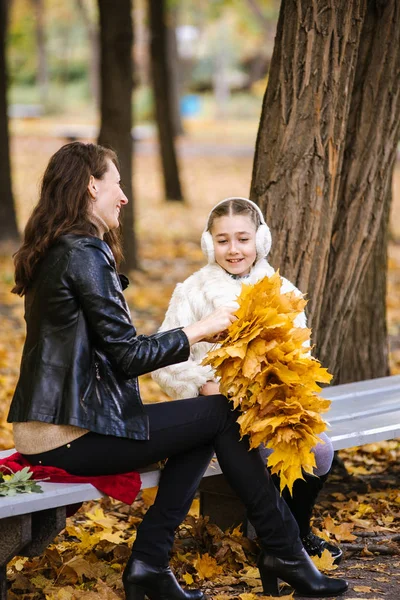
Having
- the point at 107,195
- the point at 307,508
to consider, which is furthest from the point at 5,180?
the point at 307,508

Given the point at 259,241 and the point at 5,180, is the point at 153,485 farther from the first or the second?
the point at 5,180

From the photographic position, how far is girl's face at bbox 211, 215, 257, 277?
13.6 ft

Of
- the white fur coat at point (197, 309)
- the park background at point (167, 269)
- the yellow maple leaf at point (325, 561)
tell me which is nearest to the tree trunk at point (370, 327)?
the park background at point (167, 269)

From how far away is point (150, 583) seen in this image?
351 centimetres

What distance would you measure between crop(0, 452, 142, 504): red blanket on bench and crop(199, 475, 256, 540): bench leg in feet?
2.42

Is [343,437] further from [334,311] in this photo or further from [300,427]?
[334,311]

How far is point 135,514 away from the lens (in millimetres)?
4809

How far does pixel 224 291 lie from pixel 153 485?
924mm

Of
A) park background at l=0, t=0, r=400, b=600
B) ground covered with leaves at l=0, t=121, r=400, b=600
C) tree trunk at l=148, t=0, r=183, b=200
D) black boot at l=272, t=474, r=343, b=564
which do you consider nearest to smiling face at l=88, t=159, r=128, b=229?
park background at l=0, t=0, r=400, b=600

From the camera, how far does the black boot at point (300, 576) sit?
3.60m

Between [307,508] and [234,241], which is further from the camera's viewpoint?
[234,241]

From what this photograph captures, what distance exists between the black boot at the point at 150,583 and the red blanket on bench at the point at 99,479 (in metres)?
0.25

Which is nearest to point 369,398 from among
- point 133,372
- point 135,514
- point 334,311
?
point 334,311

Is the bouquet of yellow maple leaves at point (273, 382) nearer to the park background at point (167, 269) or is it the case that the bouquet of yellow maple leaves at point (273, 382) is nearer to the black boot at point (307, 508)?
the black boot at point (307, 508)
